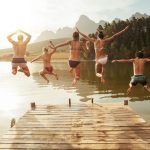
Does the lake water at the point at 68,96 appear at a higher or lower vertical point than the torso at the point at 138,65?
lower

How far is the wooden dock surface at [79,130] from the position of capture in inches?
627

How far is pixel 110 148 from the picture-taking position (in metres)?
15.5

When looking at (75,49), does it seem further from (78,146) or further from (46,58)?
(78,146)

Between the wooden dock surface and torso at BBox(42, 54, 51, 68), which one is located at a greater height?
torso at BBox(42, 54, 51, 68)

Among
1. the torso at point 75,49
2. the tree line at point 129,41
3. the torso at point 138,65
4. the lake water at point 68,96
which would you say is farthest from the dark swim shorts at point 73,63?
the tree line at point 129,41

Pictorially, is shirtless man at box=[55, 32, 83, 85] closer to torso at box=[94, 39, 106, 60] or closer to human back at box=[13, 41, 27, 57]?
torso at box=[94, 39, 106, 60]

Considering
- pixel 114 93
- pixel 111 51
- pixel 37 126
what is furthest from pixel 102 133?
pixel 111 51

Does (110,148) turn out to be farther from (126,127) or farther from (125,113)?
(125,113)

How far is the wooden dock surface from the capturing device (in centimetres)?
1593

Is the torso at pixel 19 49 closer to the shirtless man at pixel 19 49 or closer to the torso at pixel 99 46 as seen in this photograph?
the shirtless man at pixel 19 49

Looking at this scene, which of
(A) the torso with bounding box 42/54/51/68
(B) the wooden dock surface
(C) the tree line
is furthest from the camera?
(C) the tree line

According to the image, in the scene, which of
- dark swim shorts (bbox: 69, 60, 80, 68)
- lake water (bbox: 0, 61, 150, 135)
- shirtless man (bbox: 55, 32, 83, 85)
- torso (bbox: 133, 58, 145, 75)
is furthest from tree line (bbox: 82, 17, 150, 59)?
shirtless man (bbox: 55, 32, 83, 85)

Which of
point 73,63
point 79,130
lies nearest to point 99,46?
point 73,63

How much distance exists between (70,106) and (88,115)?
3078 mm
